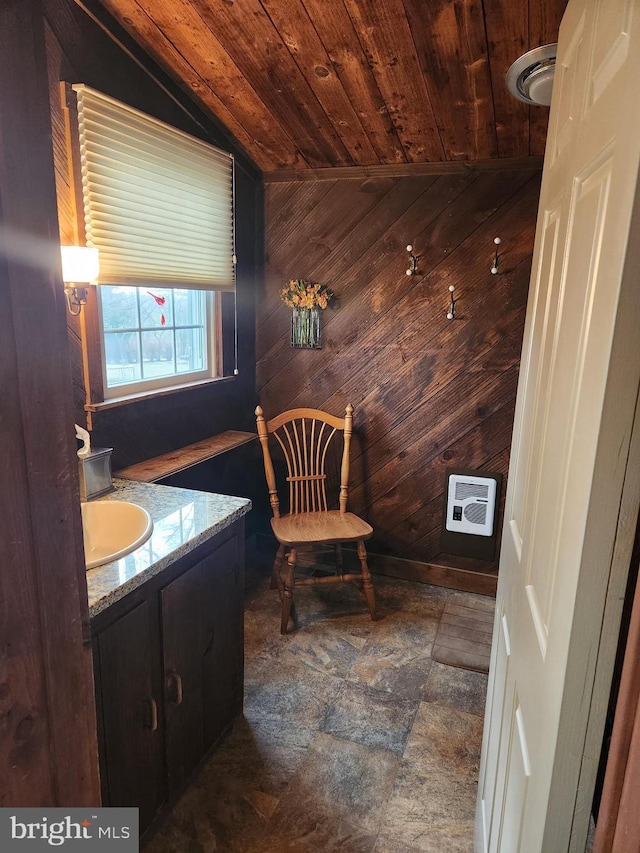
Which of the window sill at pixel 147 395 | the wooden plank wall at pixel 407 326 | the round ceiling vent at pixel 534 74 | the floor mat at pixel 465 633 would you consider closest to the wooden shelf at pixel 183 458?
the window sill at pixel 147 395

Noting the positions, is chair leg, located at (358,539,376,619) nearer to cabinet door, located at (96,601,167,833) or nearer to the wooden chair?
the wooden chair

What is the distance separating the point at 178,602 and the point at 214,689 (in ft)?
1.50

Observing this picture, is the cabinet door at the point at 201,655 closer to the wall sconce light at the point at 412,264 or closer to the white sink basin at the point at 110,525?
the white sink basin at the point at 110,525

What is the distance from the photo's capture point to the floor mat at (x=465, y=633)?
2402 millimetres

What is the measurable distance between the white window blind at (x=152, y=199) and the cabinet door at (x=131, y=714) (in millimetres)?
1318

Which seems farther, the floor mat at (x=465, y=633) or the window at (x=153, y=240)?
the floor mat at (x=465, y=633)

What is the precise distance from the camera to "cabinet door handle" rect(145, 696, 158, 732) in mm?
1490

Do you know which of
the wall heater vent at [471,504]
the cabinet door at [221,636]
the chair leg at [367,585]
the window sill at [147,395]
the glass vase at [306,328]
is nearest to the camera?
the cabinet door at [221,636]

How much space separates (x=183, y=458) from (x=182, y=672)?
1.09 m

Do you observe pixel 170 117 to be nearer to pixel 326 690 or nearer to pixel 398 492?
pixel 398 492

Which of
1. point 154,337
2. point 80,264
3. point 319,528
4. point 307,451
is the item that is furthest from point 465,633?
point 80,264

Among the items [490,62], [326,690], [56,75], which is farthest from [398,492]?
[56,75]

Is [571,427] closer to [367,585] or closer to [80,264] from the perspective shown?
[80,264]

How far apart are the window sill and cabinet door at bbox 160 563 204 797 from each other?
2.81 ft
